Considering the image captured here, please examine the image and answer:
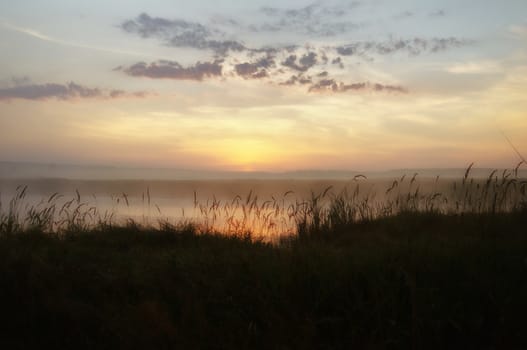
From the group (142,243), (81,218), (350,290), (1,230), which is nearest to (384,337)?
(350,290)

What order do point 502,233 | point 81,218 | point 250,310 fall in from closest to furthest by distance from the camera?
1. point 250,310
2. point 502,233
3. point 81,218

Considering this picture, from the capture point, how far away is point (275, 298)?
4.52 m

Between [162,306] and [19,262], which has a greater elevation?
[19,262]

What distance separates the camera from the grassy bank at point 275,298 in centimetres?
416

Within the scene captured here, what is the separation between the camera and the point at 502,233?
6633 mm

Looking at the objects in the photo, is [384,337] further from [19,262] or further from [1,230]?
[1,230]

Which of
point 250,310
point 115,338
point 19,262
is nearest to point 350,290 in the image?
point 250,310

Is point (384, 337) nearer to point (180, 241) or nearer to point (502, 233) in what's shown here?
point (502, 233)

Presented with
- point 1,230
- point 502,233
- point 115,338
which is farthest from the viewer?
point 1,230

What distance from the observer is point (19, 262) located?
504 cm

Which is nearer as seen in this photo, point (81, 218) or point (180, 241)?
point (180, 241)

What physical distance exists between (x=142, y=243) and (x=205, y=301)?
3297mm

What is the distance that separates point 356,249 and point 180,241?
3.05m

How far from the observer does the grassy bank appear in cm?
416
